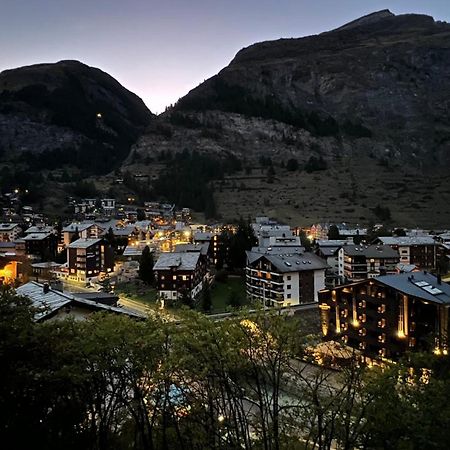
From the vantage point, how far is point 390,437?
29.0 feet

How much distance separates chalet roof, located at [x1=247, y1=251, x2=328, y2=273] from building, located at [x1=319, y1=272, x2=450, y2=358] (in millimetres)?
9325

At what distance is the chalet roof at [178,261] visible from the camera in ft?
143

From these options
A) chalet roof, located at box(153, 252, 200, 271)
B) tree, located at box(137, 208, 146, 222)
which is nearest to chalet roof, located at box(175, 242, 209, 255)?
chalet roof, located at box(153, 252, 200, 271)

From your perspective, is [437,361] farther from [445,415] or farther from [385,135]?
[385,135]

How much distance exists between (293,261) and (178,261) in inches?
440

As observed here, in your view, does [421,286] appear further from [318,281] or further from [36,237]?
[36,237]

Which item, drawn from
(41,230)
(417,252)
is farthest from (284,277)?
(41,230)

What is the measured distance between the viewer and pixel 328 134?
15950cm

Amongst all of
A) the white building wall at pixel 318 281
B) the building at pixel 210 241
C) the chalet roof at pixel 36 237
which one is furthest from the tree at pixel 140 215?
the white building wall at pixel 318 281

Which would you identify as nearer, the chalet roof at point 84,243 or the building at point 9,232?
the chalet roof at point 84,243

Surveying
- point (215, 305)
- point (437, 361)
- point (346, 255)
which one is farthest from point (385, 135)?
point (437, 361)

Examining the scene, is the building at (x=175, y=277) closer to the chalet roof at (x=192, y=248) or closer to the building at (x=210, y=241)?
the chalet roof at (x=192, y=248)

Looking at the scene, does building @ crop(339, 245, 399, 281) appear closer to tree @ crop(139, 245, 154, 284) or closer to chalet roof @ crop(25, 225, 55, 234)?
tree @ crop(139, 245, 154, 284)

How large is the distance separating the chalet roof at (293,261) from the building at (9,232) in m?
47.3
